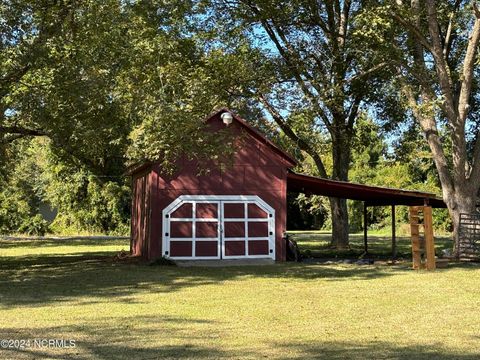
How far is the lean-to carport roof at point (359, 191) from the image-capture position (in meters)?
21.0

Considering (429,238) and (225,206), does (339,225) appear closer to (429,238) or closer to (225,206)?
(225,206)

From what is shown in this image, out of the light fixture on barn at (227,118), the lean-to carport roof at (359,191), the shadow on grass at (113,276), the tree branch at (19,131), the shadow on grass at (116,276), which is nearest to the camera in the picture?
the shadow on grass at (116,276)

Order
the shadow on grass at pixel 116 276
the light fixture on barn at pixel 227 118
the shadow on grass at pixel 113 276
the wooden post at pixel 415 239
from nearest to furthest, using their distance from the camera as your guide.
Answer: the shadow on grass at pixel 116 276 → the shadow on grass at pixel 113 276 → the wooden post at pixel 415 239 → the light fixture on barn at pixel 227 118

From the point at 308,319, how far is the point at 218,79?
15.9m

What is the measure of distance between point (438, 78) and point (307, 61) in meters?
6.42

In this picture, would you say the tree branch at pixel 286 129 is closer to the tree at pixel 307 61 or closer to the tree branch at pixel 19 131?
the tree at pixel 307 61

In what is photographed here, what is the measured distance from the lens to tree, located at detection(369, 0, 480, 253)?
20.2 m

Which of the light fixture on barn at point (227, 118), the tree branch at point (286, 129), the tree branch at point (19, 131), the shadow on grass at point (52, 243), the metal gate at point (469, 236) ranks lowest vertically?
the shadow on grass at point (52, 243)

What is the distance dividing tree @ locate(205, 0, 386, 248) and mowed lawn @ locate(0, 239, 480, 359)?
9.96 metres

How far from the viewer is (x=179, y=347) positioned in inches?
286

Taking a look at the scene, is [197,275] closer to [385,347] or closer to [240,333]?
[240,333]

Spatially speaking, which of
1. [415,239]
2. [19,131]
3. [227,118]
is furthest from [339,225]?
[19,131]

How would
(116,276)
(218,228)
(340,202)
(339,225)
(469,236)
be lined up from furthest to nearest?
(340,202) → (339,225) → (469,236) → (218,228) → (116,276)

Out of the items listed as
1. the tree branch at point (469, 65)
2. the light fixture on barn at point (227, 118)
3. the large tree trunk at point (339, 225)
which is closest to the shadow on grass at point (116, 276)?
the light fixture on barn at point (227, 118)
